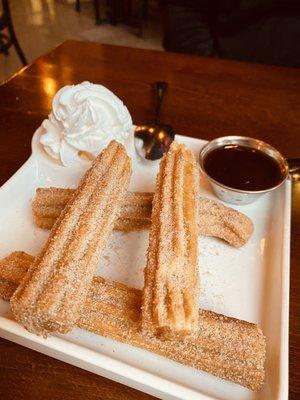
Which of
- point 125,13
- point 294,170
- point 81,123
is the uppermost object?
point 81,123

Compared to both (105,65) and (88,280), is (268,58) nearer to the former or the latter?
(105,65)

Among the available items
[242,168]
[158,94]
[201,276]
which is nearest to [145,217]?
[201,276]

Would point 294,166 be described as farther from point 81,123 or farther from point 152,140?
point 81,123

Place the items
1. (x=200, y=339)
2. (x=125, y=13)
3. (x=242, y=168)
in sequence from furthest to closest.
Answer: (x=125, y=13) → (x=242, y=168) → (x=200, y=339)

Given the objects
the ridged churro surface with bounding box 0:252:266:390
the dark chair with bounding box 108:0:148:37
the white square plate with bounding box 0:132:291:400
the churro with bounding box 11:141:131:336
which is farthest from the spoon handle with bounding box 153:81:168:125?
the dark chair with bounding box 108:0:148:37

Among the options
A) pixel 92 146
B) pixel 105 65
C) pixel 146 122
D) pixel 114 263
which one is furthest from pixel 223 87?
pixel 114 263

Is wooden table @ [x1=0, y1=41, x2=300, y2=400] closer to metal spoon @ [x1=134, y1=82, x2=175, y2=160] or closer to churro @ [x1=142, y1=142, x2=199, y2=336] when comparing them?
metal spoon @ [x1=134, y1=82, x2=175, y2=160]
